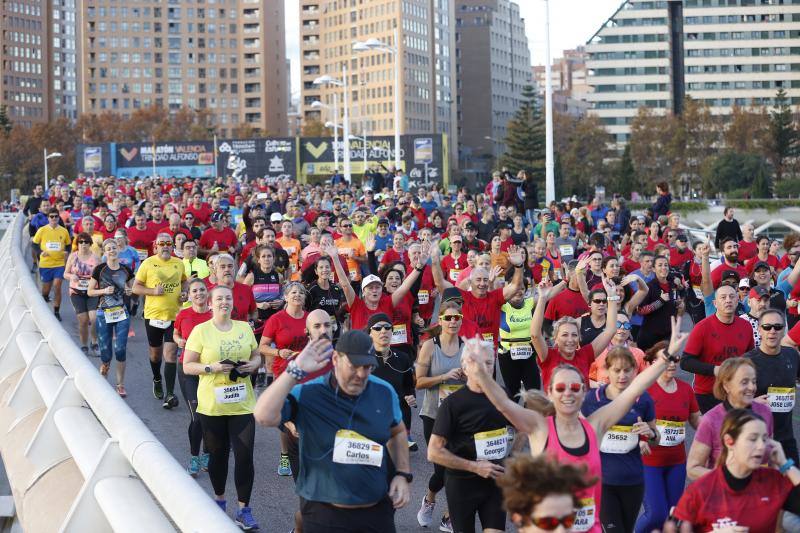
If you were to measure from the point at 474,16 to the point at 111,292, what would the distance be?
179m

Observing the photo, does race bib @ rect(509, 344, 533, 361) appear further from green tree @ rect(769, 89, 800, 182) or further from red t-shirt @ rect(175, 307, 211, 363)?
green tree @ rect(769, 89, 800, 182)

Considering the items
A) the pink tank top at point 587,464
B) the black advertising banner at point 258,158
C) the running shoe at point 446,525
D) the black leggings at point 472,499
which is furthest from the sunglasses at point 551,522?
the black advertising banner at point 258,158

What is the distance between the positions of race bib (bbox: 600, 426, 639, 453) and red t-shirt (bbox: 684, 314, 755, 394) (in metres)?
2.34

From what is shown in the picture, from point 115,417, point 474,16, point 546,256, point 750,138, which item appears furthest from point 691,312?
point 474,16

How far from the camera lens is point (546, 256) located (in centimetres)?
1770

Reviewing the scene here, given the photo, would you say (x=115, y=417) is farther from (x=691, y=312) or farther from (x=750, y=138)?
(x=750, y=138)

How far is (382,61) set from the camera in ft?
547

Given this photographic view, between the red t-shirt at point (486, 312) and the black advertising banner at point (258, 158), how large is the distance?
221ft

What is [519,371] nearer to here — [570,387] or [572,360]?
[572,360]

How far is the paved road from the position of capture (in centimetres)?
911

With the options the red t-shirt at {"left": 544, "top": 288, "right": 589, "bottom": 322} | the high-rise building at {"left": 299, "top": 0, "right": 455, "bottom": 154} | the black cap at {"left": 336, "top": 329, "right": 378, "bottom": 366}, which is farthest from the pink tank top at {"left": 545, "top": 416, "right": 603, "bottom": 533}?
the high-rise building at {"left": 299, "top": 0, "right": 455, "bottom": 154}

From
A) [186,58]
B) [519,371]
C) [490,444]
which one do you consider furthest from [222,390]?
[186,58]

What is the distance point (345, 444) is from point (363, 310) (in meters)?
5.03

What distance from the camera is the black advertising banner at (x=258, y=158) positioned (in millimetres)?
78312
